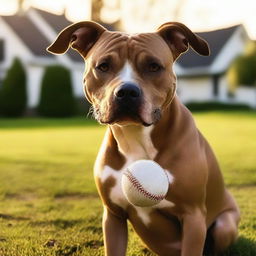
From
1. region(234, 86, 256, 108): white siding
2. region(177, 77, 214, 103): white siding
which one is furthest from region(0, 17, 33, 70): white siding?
region(234, 86, 256, 108): white siding

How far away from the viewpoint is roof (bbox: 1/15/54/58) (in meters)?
34.3

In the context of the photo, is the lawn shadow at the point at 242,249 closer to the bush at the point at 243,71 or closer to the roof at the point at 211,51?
the bush at the point at 243,71

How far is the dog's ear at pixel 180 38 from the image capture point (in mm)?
3818

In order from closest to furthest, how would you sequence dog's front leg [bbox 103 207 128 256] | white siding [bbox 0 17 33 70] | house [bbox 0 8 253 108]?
dog's front leg [bbox 103 207 128 256] → white siding [bbox 0 17 33 70] → house [bbox 0 8 253 108]

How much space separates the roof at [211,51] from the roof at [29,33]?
37.9 ft

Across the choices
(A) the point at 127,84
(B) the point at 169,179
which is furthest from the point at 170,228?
(A) the point at 127,84

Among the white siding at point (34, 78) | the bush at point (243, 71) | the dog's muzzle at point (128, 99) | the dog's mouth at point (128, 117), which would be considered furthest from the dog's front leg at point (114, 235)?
the bush at point (243, 71)

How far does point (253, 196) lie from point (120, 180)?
3347 millimetres

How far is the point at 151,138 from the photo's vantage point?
3621 mm

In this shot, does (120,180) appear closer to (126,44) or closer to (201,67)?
(126,44)

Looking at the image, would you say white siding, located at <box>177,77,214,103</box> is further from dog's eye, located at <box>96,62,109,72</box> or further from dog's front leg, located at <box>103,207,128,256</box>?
dog's eye, located at <box>96,62,109,72</box>

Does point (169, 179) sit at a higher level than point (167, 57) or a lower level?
lower

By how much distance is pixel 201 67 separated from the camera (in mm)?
40594

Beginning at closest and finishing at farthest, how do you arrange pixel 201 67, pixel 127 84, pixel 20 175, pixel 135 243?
pixel 127 84 < pixel 135 243 < pixel 20 175 < pixel 201 67
